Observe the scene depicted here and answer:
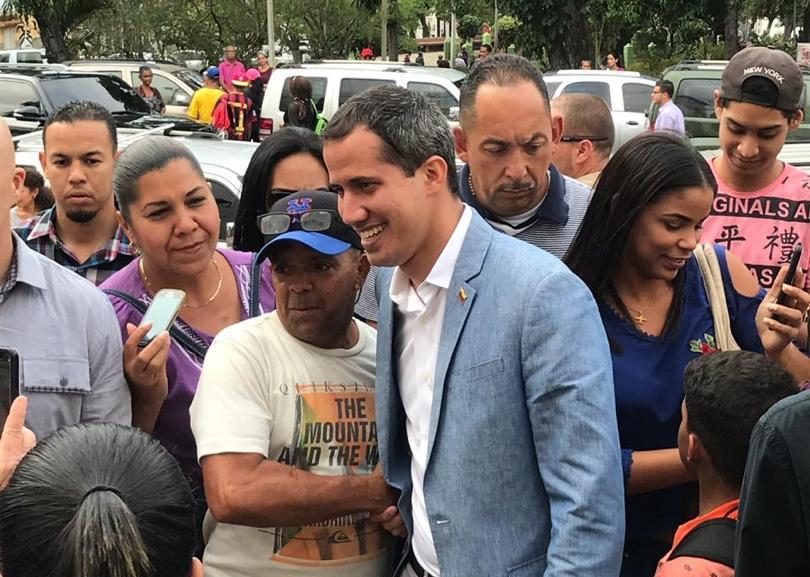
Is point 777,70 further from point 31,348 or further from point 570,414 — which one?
point 31,348

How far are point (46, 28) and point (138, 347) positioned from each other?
30366 millimetres

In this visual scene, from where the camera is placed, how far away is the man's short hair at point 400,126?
2176mm

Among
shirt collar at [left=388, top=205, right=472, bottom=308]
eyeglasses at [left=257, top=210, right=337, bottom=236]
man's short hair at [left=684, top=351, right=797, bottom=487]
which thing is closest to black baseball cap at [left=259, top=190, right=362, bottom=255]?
eyeglasses at [left=257, top=210, right=337, bottom=236]

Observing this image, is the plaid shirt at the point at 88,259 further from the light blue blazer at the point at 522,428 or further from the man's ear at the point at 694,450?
the man's ear at the point at 694,450

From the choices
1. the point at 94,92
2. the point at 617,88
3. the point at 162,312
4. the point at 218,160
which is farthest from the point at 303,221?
the point at 617,88

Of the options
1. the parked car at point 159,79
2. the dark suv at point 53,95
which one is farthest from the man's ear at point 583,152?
the parked car at point 159,79

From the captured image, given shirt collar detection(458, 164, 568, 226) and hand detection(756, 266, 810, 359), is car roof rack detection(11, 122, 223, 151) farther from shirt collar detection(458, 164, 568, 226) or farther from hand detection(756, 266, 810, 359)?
hand detection(756, 266, 810, 359)

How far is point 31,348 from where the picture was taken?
2504 millimetres

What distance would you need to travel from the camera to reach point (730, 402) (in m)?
2.34

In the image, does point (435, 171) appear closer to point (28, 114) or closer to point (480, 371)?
point (480, 371)

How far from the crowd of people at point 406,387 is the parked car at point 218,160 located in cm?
322

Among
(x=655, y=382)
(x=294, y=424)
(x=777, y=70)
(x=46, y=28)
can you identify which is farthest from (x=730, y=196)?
(x=46, y=28)

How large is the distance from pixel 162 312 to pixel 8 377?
2.07ft

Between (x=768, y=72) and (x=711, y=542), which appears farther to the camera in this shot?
(x=768, y=72)
